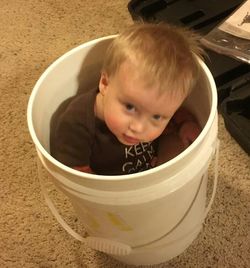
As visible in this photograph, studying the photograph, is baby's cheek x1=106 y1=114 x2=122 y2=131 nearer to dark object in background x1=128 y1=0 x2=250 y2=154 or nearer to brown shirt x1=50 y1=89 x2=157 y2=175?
brown shirt x1=50 y1=89 x2=157 y2=175

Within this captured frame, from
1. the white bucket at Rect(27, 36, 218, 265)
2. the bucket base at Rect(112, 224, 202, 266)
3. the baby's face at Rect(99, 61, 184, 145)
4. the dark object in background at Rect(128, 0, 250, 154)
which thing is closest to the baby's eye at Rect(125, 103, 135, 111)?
the baby's face at Rect(99, 61, 184, 145)

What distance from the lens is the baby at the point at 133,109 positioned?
2.05ft

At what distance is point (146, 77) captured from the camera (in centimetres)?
62

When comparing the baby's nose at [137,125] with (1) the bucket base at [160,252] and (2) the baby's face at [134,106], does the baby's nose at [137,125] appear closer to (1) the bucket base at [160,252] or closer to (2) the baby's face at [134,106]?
(2) the baby's face at [134,106]

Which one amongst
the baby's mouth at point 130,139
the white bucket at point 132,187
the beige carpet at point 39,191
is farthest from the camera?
the beige carpet at point 39,191

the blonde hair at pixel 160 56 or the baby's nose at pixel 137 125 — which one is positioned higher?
the blonde hair at pixel 160 56

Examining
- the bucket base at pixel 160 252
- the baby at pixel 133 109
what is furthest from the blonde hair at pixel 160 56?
the bucket base at pixel 160 252

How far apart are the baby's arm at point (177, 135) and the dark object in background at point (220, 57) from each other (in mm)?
167

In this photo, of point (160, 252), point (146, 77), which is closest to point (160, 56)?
point (146, 77)

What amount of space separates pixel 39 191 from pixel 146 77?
41 cm

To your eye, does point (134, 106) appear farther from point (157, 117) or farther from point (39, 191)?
point (39, 191)

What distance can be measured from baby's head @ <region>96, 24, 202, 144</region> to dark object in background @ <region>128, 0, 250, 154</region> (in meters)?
0.28

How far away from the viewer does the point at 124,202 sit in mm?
569

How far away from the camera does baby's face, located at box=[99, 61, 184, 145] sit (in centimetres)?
62
